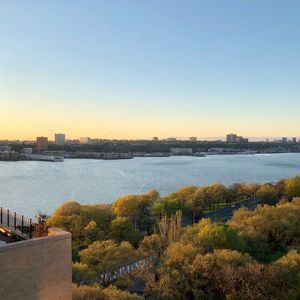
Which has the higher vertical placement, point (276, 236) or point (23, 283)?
point (23, 283)

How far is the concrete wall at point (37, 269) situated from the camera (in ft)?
22.0

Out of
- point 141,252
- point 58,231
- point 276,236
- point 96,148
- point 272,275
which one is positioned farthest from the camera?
point 96,148

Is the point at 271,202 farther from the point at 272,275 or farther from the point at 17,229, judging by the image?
the point at 17,229

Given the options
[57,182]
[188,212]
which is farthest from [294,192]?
[57,182]

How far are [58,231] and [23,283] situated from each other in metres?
1.13

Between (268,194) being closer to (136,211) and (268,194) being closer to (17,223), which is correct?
(136,211)

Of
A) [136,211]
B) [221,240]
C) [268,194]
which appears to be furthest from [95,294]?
[268,194]

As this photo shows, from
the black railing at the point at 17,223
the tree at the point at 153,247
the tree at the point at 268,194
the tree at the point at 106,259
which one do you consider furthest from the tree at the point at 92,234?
the tree at the point at 268,194

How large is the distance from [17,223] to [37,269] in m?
1.71

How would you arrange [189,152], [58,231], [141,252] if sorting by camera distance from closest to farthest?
[58,231] < [141,252] < [189,152]

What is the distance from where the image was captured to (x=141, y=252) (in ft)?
55.5

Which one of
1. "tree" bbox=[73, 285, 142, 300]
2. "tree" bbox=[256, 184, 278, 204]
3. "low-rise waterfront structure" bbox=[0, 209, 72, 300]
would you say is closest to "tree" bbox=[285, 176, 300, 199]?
"tree" bbox=[256, 184, 278, 204]

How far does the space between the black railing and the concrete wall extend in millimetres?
546

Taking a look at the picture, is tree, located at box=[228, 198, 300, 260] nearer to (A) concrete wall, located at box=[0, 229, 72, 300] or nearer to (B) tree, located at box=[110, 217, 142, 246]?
(B) tree, located at box=[110, 217, 142, 246]
